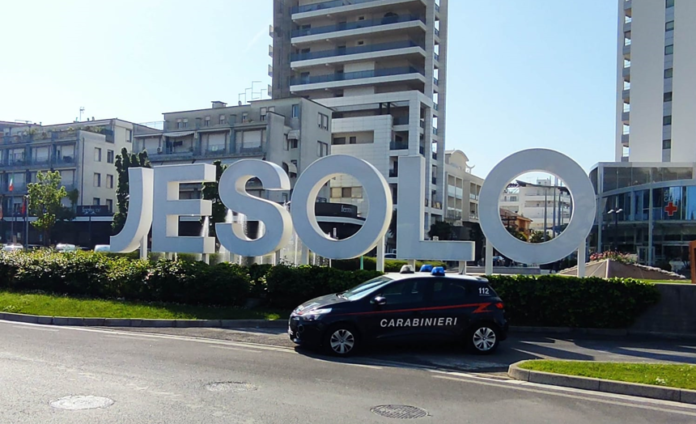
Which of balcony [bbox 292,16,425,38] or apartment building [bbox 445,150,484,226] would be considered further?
apartment building [bbox 445,150,484,226]

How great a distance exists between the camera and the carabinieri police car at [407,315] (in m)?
10.9

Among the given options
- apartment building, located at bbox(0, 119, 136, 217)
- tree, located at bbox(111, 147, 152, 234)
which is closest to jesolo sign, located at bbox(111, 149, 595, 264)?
tree, located at bbox(111, 147, 152, 234)

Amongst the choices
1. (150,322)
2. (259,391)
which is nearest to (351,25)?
(150,322)

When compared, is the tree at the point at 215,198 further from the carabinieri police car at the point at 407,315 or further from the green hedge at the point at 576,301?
the carabinieri police car at the point at 407,315

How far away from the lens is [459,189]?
7594 cm

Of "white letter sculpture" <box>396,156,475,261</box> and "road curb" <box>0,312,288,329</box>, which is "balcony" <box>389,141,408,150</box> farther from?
"road curb" <box>0,312,288,329</box>

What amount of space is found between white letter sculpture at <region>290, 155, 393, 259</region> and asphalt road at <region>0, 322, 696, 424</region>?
6.30m

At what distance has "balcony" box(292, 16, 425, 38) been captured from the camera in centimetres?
6612

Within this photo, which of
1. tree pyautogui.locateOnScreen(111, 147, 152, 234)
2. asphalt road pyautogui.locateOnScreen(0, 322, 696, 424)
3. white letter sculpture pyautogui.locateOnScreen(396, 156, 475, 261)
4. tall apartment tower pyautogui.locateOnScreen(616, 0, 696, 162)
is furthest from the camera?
tall apartment tower pyautogui.locateOnScreen(616, 0, 696, 162)

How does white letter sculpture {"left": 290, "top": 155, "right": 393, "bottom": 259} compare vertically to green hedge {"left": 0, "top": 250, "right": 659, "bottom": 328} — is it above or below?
above

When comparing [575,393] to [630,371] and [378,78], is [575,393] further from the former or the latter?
[378,78]

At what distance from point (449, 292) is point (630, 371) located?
3.40m

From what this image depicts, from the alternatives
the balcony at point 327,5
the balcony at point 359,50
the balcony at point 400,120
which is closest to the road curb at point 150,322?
the balcony at point 400,120

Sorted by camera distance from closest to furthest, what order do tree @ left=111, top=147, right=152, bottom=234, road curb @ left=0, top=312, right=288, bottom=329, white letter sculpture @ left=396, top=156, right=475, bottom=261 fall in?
road curb @ left=0, top=312, right=288, bottom=329 → white letter sculpture @ left=396, top=156, right=475, bottom=261 → tree @ left=111, top=147, right=152, bottom=234
